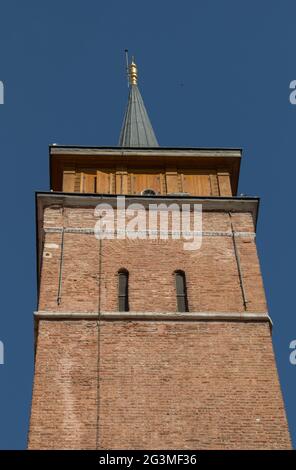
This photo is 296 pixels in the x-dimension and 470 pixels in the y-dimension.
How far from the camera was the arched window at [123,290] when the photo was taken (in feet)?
75.5

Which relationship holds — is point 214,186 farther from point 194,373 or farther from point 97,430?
point 97,430

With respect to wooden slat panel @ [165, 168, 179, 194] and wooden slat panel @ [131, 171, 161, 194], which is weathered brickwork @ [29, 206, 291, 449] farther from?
wooden slat panel @ [131, 171, 161, 194]

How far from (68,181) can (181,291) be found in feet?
15.7

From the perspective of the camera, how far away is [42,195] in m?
25.4

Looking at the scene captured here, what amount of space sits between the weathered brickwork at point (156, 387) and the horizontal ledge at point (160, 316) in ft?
0.38

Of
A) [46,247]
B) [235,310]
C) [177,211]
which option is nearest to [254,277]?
[235,310]

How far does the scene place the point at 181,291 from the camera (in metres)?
23.5

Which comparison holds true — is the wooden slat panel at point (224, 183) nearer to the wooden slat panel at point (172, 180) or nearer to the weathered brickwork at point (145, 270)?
the wooden slat panel at point (172, 180)

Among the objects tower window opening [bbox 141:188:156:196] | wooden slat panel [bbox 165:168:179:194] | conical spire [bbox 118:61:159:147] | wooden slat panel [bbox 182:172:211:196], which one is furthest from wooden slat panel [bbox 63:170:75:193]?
conical spire [bbox 118:61:159:147]

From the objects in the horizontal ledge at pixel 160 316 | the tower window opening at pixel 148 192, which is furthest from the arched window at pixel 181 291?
the tower window opening at pixel 148 192

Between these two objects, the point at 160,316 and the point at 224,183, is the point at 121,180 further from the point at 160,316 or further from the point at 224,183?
the point at 160,316

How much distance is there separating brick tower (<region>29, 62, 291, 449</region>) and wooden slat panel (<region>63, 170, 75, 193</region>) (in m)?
0.03

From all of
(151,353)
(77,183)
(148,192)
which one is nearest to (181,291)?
(151,353)

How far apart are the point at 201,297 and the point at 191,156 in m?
5.09
